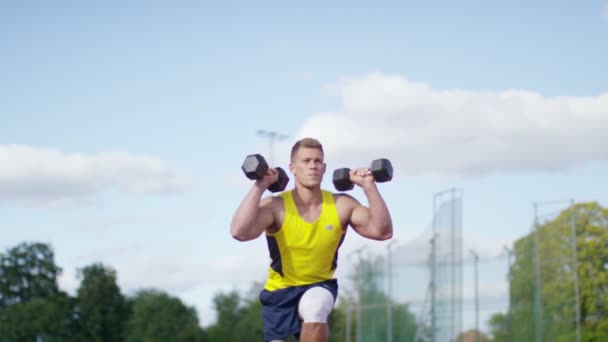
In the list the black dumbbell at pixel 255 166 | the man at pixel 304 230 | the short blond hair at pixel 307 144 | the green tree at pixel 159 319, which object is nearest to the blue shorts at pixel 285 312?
the man at pixel 304 230

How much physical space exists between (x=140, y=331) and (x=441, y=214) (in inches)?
2058

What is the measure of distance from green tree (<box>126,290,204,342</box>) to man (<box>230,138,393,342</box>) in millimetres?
63742

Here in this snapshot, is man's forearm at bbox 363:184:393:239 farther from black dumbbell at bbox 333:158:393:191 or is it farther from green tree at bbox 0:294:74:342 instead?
green tree at bbox 0:294:74:342

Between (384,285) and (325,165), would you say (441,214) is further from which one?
(325,165)

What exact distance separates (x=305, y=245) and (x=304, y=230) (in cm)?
12

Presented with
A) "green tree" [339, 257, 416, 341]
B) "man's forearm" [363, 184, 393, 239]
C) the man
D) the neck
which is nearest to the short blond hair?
the man

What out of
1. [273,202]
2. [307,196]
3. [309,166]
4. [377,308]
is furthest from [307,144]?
[377,308]

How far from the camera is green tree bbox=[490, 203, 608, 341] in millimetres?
23344

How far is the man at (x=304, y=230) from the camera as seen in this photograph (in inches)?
289

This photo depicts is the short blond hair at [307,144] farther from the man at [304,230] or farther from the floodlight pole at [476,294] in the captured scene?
the floodlight pole at [476,294]

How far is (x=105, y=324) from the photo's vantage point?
70.0 m

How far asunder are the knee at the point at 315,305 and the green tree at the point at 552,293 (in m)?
17.0

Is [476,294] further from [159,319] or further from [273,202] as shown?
[159,319]

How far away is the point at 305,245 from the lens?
24.2 ft
